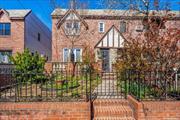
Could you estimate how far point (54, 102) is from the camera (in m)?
8.12

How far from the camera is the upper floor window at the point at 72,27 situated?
29.6m

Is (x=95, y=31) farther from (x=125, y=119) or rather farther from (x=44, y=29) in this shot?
(x=125, y=119)

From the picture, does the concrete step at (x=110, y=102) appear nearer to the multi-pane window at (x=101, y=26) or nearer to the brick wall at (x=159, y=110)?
the brick wall at (x=159, y=110)

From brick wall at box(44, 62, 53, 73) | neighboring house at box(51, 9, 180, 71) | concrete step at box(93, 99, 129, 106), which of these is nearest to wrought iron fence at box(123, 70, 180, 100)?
concrete step at box(93, 99, 129, 106)

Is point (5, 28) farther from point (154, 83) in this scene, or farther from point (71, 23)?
point (154, 83)

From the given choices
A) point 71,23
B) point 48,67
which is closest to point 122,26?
point 71,23

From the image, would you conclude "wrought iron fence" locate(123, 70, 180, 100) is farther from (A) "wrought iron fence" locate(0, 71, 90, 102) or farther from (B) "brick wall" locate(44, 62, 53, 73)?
(B) "brick wall" locate(44, 62, 53, 73)

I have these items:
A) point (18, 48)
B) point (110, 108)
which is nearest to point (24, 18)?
point (18, 48)

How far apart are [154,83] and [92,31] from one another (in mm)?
21485

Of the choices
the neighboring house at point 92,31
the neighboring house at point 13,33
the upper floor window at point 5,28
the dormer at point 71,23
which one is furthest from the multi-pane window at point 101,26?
the upper floor window at point 5,28

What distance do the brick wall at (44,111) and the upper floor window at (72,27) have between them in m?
22.0

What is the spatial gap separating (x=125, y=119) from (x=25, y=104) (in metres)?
3.10

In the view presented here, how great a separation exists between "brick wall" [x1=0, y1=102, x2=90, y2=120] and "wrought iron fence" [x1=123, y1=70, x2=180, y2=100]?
2011mm

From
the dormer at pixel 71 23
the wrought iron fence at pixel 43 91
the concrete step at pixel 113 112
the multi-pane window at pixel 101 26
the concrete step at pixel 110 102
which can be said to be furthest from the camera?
the multi-pane window at pixel 101 26
